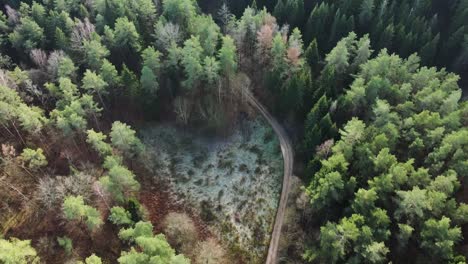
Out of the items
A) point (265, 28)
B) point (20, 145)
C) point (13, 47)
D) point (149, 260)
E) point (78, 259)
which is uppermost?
point (265, 28)

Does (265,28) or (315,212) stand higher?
(265,28)

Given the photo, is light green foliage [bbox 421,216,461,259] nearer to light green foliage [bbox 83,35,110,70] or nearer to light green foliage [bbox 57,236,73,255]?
light green foliage [bbox 57,236,73,255]

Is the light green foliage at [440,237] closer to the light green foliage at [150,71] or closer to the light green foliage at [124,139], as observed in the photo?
the light green foliage at [124,139]

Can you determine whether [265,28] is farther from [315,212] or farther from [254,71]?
[315,212]

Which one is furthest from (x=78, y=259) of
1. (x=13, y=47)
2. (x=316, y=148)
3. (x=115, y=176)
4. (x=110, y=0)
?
(x=110, y=0)


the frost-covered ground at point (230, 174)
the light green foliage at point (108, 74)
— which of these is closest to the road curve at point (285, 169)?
the frost-covered ground at point (230, 174)

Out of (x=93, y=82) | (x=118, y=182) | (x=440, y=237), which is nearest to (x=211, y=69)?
(x=93, y=82)

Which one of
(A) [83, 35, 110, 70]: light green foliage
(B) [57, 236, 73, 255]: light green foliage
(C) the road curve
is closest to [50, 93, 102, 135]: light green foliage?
(A) [83, 35, 110, 70]: light green foliage
